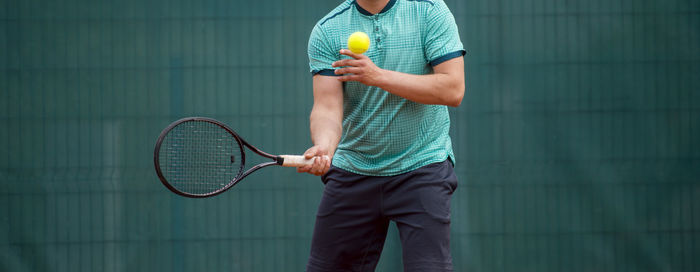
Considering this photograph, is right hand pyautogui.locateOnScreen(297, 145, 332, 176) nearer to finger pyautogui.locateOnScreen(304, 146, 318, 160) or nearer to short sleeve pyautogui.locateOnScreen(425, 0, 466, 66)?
finger pyautogui.locateOnScreen(304, 146, 318, 160)

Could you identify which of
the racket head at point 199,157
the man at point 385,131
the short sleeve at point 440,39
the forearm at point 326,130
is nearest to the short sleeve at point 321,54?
the man at point 385,131

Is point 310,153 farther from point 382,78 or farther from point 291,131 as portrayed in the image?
point 291,131

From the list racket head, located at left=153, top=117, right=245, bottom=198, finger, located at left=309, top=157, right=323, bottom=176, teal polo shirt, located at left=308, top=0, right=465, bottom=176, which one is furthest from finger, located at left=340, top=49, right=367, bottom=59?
racket head, located at left=153, top=117, right=245, bottom=198

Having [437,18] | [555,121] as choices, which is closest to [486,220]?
[555,121]

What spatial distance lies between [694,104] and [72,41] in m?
4.08

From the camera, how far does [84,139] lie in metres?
4.88

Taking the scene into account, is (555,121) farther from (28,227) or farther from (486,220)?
(28,227)

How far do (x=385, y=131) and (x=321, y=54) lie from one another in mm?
415

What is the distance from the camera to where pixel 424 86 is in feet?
8.93

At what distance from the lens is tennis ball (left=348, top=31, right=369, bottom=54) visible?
2693mm

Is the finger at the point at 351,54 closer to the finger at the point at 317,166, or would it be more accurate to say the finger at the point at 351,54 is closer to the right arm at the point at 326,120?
the right arm at the point at 326,120

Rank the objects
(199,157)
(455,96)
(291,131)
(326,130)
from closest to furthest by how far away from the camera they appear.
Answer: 1. (455,96)
2. (326,130)
3. (199,157)
4. (291,131)

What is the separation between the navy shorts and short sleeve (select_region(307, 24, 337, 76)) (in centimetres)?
40

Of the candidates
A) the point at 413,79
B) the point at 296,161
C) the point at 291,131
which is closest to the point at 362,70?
the point at 413,79
